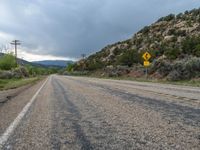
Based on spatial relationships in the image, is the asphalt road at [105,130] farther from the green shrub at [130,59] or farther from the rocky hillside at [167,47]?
the green shrub at [130,59]

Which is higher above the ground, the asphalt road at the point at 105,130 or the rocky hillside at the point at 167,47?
the rocky hillside at the point at 167,47

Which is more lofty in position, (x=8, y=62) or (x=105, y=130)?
(x=8, y=62)

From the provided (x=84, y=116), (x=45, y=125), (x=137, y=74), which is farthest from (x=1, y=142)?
(x=137, y=74)

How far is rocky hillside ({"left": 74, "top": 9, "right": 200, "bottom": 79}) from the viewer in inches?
1584

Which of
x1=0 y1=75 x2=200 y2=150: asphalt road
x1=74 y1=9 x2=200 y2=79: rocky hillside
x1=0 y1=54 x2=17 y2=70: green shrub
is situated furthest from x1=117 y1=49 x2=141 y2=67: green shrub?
x1=0 y1=75 x2=200 y2=150: asphalt road

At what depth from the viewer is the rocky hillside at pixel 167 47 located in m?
40.2

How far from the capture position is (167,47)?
229ft

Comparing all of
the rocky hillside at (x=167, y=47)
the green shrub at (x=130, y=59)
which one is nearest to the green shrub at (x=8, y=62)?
the rocky hillside at (x=167, y=47)

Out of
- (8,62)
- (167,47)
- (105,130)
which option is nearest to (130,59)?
(167,47)

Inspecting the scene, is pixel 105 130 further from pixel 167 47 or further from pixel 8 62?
pixel 8 62

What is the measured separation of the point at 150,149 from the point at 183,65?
3176 cm

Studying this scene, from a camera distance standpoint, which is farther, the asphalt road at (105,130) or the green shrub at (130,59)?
the green shrub at (130,59)

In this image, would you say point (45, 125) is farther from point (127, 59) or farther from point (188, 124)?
point (127, 59)

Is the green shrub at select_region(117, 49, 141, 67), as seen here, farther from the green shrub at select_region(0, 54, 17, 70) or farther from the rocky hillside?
the green shrub at select_region(0, 54, 17, 70)
